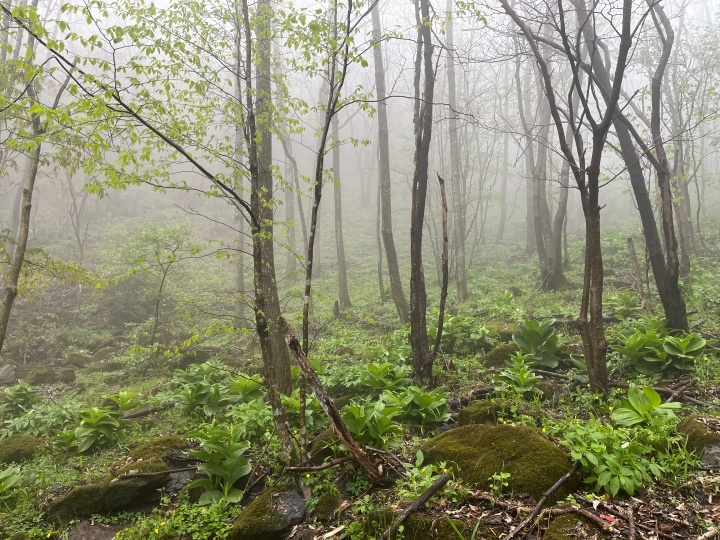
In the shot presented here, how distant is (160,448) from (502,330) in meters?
5.98

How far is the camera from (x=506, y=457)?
137 inches

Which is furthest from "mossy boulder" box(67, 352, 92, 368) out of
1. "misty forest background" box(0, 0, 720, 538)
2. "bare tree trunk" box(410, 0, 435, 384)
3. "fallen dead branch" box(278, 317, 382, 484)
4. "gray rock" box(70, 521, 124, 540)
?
"fallen dead branch" box(278, 317, 382, 484)

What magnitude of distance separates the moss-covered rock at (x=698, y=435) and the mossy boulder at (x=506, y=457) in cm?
110

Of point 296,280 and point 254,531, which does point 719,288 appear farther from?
point 296,280

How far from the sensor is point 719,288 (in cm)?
884

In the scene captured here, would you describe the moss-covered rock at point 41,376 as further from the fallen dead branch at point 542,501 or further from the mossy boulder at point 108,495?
the fallen dead branch at point 542,501

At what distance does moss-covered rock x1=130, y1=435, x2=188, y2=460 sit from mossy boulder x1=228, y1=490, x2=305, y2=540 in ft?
6.24

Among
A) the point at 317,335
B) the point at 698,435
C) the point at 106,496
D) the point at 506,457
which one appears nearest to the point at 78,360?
the point at 317,335

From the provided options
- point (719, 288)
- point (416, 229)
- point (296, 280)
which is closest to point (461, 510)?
point (416, 229)

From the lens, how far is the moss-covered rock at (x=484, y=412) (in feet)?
15.7

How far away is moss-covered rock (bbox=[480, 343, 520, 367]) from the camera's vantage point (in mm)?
6910

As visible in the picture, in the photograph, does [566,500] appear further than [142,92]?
No

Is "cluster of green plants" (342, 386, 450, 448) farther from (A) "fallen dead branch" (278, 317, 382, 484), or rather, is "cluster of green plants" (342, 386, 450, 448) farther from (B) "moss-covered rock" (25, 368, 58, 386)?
(B) "moss-covered rock" (25, 368, 58, 386)

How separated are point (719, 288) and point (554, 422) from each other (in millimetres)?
7111
